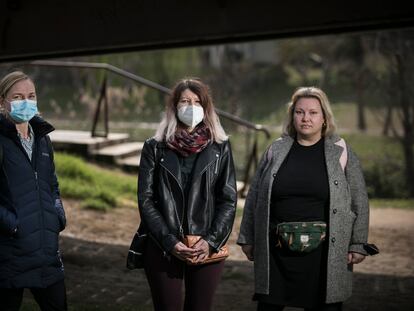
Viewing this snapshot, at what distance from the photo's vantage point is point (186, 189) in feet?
11.0

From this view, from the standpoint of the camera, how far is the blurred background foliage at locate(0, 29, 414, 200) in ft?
48.6

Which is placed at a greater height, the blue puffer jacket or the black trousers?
the blue puffer jacket

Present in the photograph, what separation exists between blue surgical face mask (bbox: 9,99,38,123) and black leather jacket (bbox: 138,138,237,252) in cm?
67

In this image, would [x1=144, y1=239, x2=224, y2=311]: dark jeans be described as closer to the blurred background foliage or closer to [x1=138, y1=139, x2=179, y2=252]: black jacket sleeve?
[x1=138, y1=139, x2=179, y2=252]: black jacket sleeve

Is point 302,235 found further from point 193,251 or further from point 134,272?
point 134,272

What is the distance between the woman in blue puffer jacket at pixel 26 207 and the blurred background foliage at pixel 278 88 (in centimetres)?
1048

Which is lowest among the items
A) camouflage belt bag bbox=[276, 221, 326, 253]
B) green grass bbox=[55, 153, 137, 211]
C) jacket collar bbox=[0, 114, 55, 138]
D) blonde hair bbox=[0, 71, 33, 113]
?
green grass bbox=[55, 153, 137, 211]

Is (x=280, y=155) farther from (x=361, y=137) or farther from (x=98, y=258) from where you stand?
(x=361, y=137)

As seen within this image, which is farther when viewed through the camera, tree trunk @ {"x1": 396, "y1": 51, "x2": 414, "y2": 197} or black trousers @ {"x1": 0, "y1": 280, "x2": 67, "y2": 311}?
tree trunk @ {"x1": 396, "y1": 51, "x2": 414, "y2": 197}

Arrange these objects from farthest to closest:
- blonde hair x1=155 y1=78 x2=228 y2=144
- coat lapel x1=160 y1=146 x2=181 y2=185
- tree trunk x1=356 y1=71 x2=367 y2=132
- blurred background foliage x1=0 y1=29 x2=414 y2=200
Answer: tree trunk x1=356 y1=71 x2=367 y2=132
blurred background foliage x1=0 y1=29 x2=414 y2=200
blonde hair x1=155 y1=78 x2=228 y2=144
coat lapel x1=160 y1=146 x2=181 y2=185

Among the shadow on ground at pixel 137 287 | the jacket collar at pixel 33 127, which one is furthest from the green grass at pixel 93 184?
the jacket collar at pixel 33 127

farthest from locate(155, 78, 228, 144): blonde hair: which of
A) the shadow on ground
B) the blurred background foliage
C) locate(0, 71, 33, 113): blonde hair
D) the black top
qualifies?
the blurred background foliage

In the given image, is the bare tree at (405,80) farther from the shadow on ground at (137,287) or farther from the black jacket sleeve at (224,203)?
the black jacket sleeve at (224,203)

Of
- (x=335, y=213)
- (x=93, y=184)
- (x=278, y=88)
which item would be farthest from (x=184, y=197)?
(x=278, y=88)
